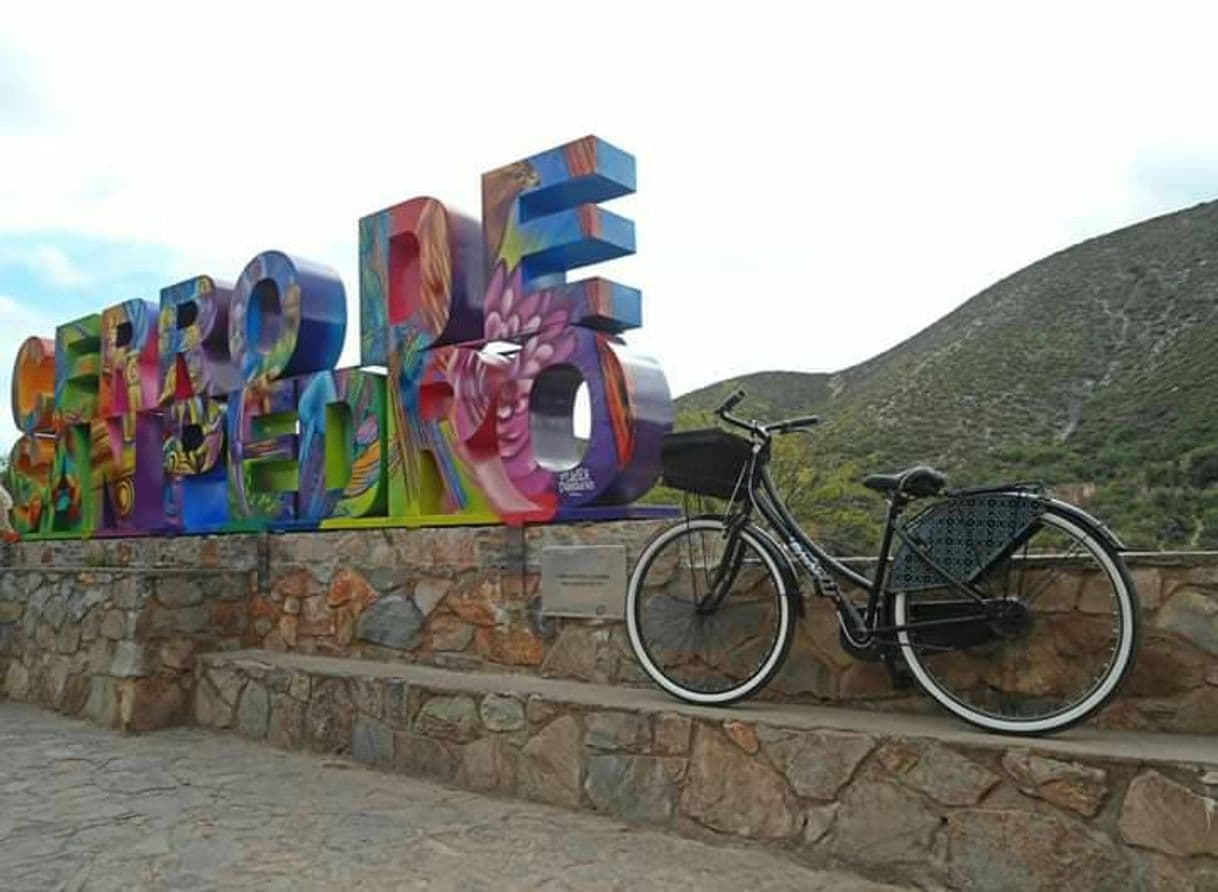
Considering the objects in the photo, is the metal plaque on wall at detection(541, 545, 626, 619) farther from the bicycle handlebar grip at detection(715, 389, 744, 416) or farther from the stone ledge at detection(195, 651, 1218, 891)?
the bicycle handlebar grip at detection(715, 389, 744, 416)

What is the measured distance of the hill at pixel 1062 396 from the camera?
607 inches

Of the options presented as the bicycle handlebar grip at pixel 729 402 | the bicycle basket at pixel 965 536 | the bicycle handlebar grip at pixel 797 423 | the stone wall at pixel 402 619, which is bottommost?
the stone wall at pixel 402 619

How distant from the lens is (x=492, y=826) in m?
3.85

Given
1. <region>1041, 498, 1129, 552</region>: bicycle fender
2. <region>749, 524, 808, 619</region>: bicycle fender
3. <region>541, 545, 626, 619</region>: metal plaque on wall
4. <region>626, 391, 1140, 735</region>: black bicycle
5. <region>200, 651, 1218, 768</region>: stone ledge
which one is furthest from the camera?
<region>541, 545, 626, 619</region>: metal plaque on wall

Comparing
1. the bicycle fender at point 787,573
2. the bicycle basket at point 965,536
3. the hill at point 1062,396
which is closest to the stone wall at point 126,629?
the bicycle fender at point 787,573

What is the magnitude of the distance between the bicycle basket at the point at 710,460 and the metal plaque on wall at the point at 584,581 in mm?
654

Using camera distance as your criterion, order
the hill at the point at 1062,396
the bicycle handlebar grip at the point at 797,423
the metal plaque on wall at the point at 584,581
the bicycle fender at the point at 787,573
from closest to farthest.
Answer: the bicycle fender at the point at 787,573 → the bicycle handlebar grip at the point at 797,423 → the metal plaque on wall at the point at 584,581 → the hill at the point at 1062,396

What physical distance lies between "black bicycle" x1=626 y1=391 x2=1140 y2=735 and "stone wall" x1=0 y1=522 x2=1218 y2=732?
118 mm

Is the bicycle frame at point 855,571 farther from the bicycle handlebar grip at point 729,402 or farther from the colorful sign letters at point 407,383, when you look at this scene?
the colorful sign letters at point 407,383

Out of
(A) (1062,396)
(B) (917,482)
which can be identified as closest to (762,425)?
(B) (917,482)

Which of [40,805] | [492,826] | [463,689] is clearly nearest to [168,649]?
[40,805]

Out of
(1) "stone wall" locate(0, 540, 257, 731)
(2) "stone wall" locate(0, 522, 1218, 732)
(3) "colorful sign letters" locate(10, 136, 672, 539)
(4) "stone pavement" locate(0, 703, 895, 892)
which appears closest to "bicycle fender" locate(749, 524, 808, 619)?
(2) "stone wall" locate(0, 522, 1218, 732)

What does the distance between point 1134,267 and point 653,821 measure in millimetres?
23094

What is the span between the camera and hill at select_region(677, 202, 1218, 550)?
15406 mm
